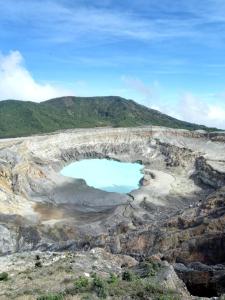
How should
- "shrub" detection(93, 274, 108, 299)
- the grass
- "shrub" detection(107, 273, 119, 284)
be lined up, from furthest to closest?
"shrub" detection(107, 273, 119, 284) < "shrub" detection(93, 274, 108, 299) < the grass

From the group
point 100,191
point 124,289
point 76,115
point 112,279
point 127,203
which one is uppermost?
point 76,115

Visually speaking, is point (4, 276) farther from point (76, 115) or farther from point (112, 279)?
point (76, 115)

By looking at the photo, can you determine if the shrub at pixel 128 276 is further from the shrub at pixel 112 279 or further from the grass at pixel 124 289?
the shrub at pixel 112 279

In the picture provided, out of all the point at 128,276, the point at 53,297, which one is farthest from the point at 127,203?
the point at 53,297

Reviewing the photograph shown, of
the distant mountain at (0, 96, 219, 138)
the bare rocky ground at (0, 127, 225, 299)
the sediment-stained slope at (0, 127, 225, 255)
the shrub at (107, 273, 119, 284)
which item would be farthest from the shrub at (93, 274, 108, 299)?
the distant mountain at (0, 96, 219, 138)

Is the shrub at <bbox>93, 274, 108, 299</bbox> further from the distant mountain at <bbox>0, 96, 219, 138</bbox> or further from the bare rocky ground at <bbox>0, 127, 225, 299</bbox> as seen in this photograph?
the distant mountain at <bbox>0, 96, 219, 138</bbox>

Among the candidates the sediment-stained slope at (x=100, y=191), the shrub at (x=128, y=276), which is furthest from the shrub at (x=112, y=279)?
the sediment-stained slope at (x=100, y=191)
